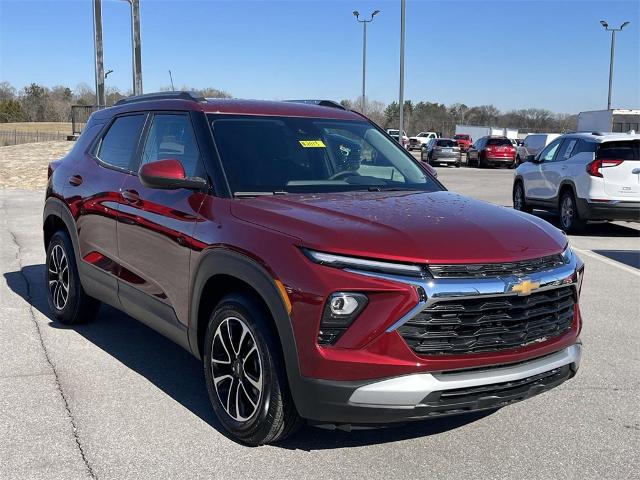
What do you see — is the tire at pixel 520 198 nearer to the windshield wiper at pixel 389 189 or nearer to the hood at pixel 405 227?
the windshield wiper at pixel 389 189

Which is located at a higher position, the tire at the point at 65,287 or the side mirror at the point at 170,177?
the side mirror at the point at 170,177

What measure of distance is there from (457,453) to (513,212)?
4.62ft

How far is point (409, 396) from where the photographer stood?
304 centimetres

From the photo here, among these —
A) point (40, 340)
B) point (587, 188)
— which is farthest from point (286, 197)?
point (587, 188)

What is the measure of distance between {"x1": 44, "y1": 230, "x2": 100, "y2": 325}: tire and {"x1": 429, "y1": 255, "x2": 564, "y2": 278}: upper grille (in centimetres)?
362

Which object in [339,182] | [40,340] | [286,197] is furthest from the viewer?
→ [40,340]

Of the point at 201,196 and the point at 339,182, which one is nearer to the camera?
the point at 201,196

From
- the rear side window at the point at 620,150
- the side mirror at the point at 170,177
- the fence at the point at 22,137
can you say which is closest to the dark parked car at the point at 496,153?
the rear side window at the point at 620,150

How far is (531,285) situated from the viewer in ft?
10.7

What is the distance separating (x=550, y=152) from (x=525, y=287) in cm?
1098

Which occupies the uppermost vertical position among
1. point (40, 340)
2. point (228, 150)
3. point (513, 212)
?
point (228, 150)

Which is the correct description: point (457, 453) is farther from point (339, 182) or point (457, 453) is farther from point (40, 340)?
point (40, 340)

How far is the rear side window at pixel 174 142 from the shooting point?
170 inches

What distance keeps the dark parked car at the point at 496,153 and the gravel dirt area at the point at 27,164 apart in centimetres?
2117
